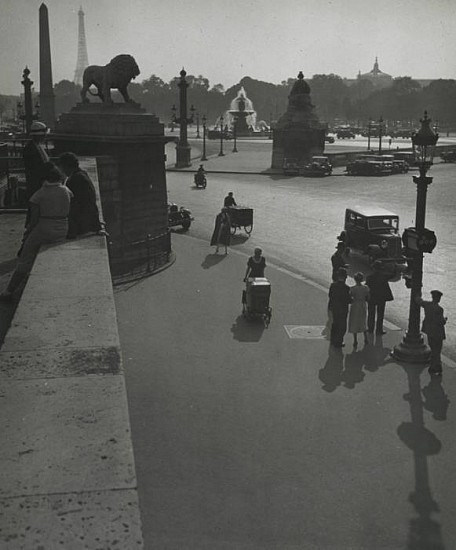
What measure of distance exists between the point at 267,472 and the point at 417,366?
4660mm

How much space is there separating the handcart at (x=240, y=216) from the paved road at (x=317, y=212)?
1.56ft

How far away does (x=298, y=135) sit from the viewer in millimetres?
57156

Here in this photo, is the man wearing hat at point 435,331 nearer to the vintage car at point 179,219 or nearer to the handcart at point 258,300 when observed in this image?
the handcart at point 258,300

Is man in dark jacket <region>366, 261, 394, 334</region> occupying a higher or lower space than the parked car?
lower

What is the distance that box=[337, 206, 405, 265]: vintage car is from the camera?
2005 centimetres

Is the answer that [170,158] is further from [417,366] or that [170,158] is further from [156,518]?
[156,518]

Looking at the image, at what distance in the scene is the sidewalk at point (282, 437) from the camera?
22.6 feet

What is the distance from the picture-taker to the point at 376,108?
543 feet

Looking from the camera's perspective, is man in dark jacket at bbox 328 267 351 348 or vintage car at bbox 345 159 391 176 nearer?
man in dark jacket at bbox 328 267 351 348

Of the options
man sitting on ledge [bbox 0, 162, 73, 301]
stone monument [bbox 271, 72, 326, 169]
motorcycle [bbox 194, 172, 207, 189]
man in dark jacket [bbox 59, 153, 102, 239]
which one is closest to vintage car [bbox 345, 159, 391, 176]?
stone monument [bbox 271, 72, 326, 169]

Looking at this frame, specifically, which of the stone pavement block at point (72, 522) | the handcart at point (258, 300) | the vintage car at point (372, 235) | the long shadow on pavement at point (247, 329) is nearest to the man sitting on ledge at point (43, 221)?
the stone pavement block at point (72, 522)

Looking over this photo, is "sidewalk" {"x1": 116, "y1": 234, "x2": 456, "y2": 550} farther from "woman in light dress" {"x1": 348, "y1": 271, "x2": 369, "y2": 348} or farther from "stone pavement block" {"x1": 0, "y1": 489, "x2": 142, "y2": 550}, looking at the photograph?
"stone pavement block" {"x1": 0, "y1": 489, "x2": 142, "y2": 550}

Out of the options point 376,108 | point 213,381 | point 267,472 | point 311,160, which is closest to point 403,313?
point 213,381

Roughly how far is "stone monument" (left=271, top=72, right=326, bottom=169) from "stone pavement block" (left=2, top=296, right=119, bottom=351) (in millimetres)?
51057
